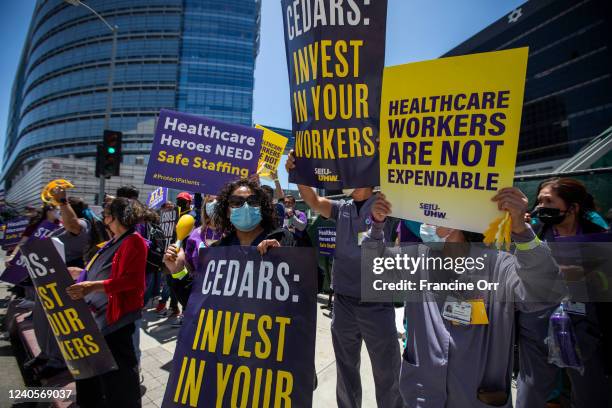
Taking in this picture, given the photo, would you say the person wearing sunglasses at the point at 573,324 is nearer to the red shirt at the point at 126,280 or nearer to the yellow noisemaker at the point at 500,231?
the yellow noisemaker at the point at 500,231

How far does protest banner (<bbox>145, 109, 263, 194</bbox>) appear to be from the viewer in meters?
3.76

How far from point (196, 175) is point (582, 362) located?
386 cm

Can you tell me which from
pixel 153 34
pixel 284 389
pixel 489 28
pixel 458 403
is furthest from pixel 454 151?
pixel 153 34

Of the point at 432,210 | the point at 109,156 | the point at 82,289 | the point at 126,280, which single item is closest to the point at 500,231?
the point at 432,210

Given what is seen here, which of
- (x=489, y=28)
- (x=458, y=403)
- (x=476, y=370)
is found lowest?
(x=458, y=403)

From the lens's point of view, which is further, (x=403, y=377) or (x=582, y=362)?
(x=582, y=362)

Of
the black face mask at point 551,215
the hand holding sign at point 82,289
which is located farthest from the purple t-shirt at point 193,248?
the black face mask at point 551,215

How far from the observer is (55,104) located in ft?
211

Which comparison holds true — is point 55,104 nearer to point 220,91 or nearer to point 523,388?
point 220,91

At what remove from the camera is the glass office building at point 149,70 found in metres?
57.7

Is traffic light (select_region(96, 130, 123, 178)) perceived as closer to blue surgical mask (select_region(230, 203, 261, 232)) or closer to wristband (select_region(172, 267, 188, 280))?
wristband (select_region(172, 267, 188, 280))

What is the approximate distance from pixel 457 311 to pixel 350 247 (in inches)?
40.3

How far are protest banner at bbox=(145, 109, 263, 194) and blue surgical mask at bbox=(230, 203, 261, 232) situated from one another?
186 cm

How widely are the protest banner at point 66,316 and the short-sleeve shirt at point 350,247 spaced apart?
171 centimetres
